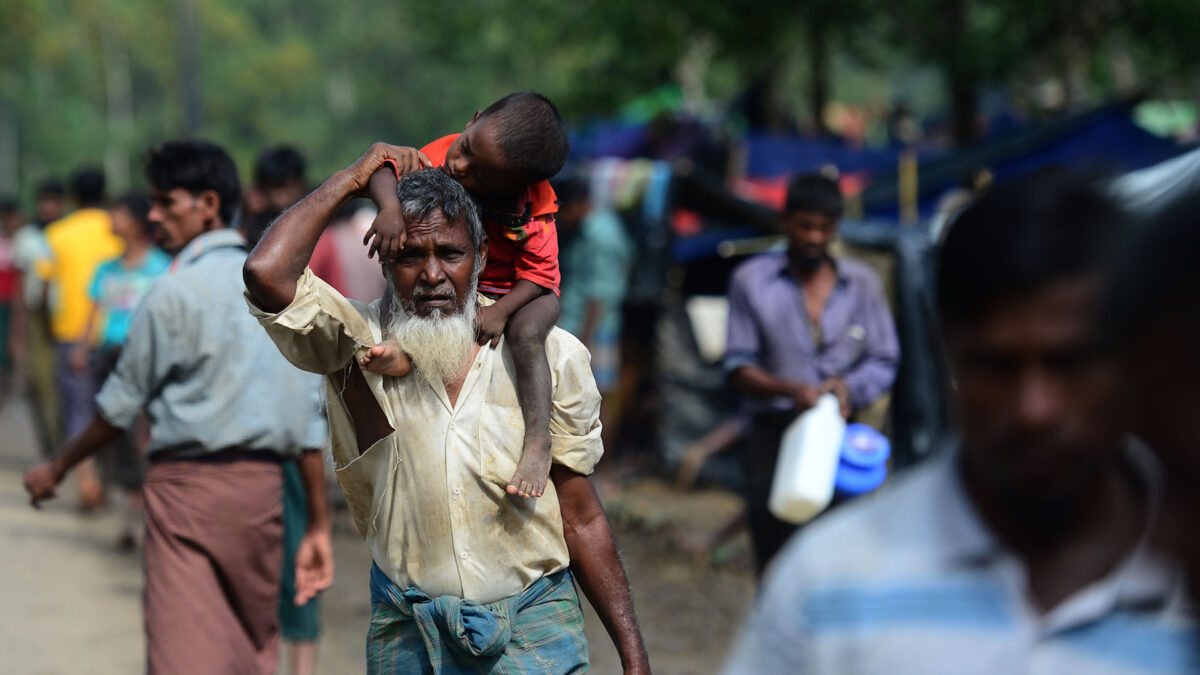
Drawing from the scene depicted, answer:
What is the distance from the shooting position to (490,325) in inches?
120

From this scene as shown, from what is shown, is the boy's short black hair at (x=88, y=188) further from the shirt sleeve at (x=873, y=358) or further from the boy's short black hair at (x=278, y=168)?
the shirt sleeve at (x=873, y=358)

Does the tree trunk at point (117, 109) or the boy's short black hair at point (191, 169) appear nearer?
the boy's short black hair at point (191, 169)

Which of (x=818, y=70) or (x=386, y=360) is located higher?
(x=386, y=360)

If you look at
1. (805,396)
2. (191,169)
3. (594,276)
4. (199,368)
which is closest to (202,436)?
→ (199,368)

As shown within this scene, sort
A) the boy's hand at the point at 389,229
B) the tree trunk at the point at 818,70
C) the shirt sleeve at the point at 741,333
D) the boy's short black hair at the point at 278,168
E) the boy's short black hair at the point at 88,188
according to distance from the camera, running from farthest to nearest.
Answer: the tree trunk at the point at 818,70 → the boy's short black hair at the point at 88,188 → the boy's short black hair at the point at 278,168 → the shirt sleeve at the point at 741,333 → the boy's hand at the point at 389,229

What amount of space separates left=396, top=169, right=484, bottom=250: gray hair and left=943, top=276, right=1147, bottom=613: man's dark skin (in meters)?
1.63

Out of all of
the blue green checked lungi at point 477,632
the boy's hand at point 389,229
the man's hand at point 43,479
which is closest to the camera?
the boy's hand at point 389,229

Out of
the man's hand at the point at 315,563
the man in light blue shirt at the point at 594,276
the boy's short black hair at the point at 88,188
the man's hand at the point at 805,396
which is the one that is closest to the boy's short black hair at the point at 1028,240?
the man's hand at the point at 315,563

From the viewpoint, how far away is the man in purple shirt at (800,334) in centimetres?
513

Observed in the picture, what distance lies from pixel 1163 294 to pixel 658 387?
27.2 ft

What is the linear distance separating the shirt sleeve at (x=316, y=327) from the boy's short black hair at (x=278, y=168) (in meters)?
3.77

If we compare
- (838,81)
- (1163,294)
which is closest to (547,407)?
(1163,294)

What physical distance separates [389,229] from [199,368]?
60.5 inches

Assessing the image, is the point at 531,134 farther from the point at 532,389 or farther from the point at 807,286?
the point at 807,286
